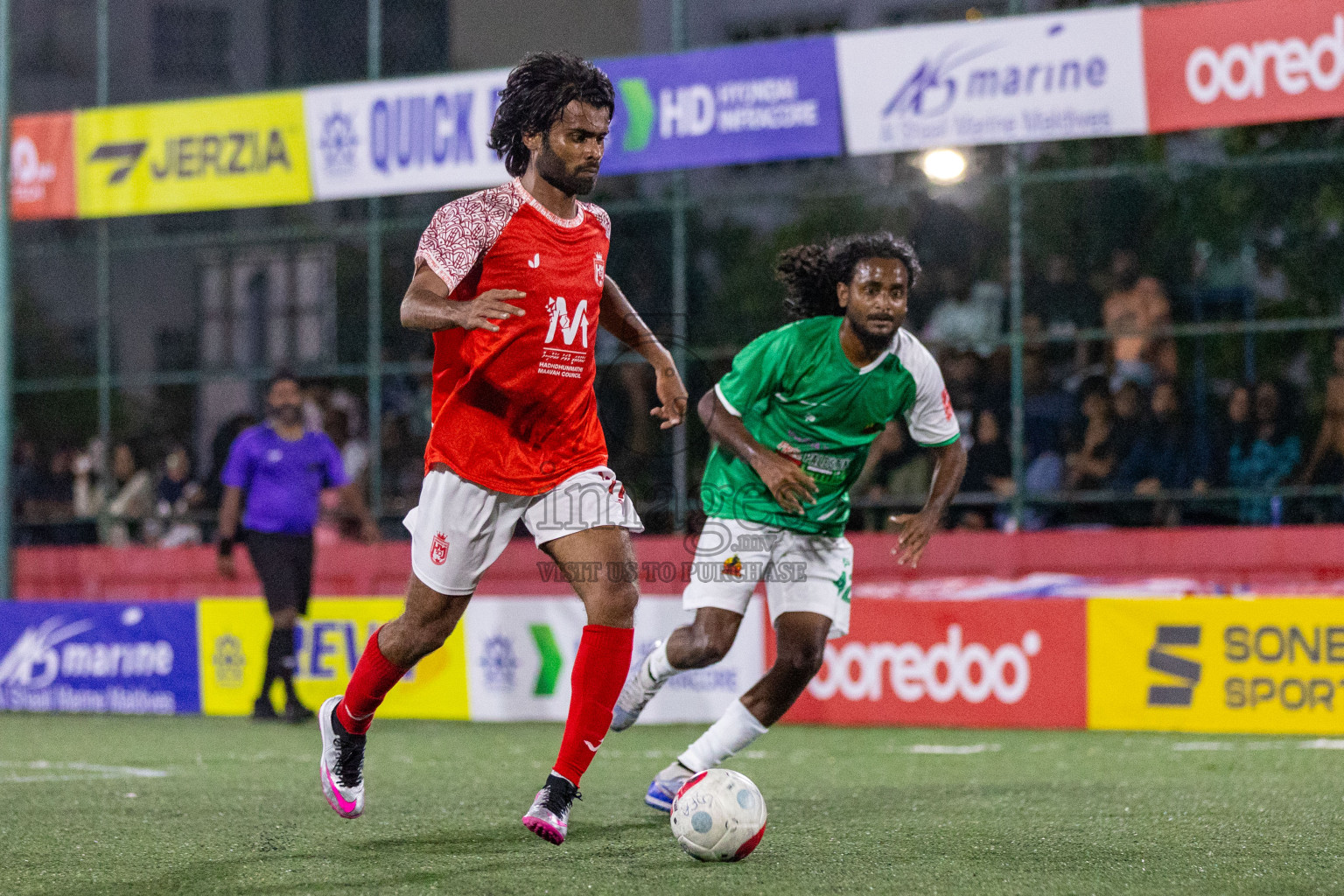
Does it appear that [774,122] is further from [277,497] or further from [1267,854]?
[1267,854]

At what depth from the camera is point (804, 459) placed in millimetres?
6449

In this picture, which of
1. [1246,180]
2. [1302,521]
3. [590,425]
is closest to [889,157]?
[1246,180]

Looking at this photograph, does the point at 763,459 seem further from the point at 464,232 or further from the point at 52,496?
the point at 52,496

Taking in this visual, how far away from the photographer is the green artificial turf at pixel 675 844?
4836 millimetres

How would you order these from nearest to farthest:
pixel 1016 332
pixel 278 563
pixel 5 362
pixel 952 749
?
pixel 952 749, pixel 278 563, pixel 1016 332, pixel 5 362

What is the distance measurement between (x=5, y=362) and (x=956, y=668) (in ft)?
28.0

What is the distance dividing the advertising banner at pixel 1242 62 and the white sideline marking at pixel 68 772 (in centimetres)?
856

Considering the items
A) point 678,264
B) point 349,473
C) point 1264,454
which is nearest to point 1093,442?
point 1264,454

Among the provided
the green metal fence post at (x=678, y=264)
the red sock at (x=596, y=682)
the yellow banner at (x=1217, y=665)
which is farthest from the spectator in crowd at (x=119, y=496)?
the red sock at (x=596, y=682)

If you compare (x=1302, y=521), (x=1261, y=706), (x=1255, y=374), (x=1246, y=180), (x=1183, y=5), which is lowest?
(x=1261, y=706)

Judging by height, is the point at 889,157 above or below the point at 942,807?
above

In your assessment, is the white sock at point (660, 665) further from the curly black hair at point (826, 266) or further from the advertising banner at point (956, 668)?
the advertising banner at point (956, 668)

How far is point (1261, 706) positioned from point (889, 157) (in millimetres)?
6642

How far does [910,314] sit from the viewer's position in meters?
14.3
